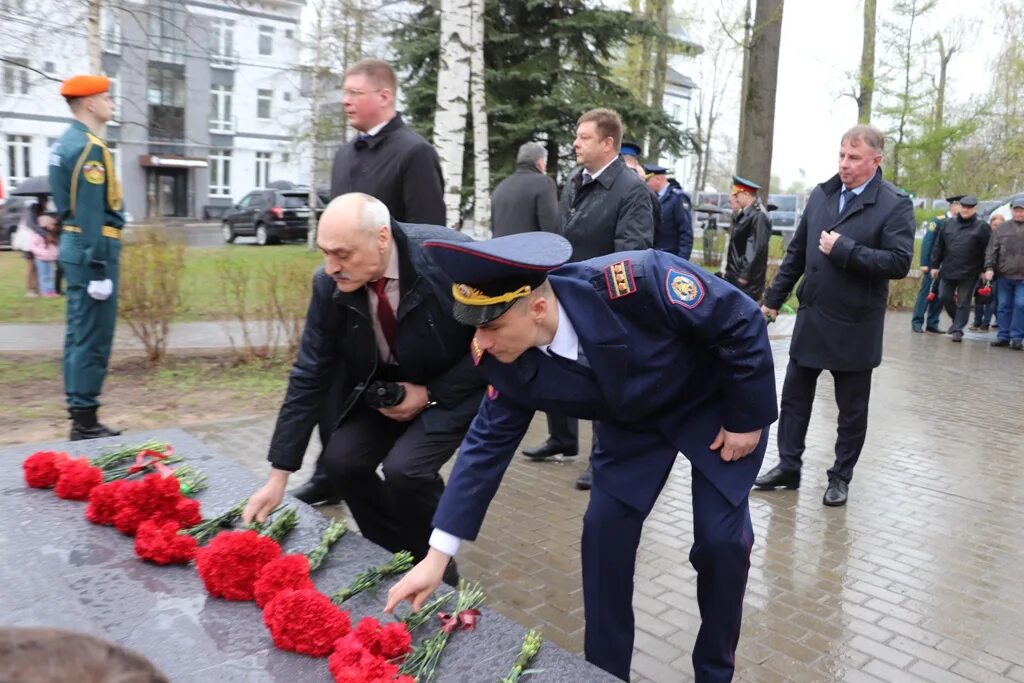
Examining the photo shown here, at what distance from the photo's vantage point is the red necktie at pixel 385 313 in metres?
3.28

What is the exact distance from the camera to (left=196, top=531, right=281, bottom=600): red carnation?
2.38m

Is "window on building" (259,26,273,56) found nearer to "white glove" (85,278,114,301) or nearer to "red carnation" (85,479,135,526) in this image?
"white glove" (85,278,114,301)

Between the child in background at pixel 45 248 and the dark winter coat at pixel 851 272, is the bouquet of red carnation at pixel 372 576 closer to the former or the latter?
the dark winter coat at pixel 851 272

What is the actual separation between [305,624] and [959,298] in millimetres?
12681

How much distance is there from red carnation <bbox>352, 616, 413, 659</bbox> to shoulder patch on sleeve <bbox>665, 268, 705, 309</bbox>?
1.07 meters

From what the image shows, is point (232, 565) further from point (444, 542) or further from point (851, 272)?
point (851, 272)

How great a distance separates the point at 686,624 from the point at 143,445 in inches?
87.7

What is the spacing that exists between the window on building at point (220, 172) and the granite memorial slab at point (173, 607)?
41.3 meters

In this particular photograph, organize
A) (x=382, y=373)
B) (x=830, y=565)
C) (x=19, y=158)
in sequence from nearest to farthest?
1. (x=382, y=373)
2. (x=830, y=565)
3. (x=19, y=158)

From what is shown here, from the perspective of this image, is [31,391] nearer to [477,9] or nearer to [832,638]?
[477,9]

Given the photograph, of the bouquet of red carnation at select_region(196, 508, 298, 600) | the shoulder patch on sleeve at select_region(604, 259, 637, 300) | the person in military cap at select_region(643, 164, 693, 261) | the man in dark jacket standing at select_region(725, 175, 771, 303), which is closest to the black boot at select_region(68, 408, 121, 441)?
the bouquet of red carnation at select_region(196, 508, 298, 600)

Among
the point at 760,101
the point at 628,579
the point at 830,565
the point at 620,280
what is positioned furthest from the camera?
the point at 760,101

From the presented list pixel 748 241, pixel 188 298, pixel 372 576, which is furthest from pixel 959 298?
pixel 372 576

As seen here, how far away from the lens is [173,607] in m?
2.32
